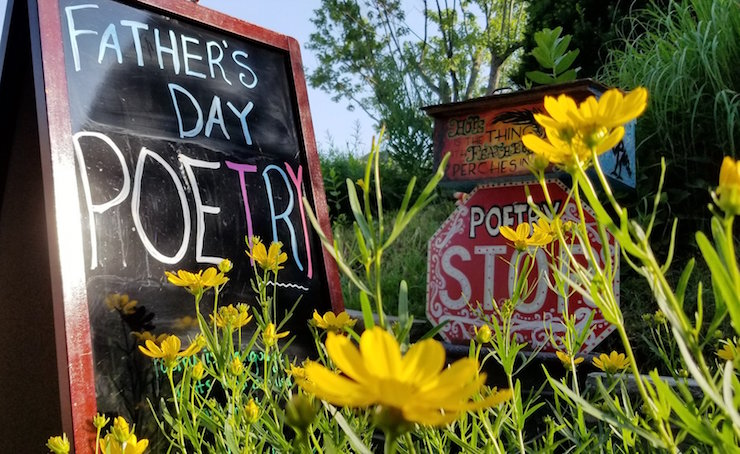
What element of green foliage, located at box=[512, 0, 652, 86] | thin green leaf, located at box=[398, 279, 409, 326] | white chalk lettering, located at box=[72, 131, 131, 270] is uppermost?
green foliage, located at box=[512, 0, 652, 86]

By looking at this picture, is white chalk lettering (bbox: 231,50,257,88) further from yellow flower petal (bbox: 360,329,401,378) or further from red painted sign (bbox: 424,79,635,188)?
yellow flower petal (bbox: 360,329,401,378)

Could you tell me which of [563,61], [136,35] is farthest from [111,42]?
[563,61]

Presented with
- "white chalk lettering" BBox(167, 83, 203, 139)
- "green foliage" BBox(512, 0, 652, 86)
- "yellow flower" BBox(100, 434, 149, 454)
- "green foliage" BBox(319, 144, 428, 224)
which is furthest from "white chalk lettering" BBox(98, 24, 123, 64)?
"green foliage" BBox(512, 0, 652, 86)

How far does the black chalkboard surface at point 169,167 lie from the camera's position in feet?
3.46

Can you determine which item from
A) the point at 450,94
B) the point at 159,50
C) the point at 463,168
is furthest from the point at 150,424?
the point at 450,94

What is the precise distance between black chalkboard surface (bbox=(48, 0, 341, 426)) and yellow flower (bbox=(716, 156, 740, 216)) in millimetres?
920

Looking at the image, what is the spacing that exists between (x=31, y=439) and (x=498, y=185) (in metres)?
1.27

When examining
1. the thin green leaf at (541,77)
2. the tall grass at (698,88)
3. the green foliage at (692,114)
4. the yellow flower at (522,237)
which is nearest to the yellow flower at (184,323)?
the yellow flower at (522,237)

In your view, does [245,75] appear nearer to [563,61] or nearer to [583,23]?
[563,61]

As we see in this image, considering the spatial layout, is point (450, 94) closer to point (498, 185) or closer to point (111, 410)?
point (498, 185)

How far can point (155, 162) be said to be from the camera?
119cm

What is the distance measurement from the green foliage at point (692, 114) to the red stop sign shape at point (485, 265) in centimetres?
55

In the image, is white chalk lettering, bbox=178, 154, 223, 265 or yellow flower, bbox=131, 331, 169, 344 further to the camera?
white chalk lettering, bbox=178, 154, 223, 265

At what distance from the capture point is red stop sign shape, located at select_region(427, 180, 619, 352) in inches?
65.8
